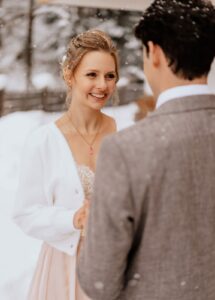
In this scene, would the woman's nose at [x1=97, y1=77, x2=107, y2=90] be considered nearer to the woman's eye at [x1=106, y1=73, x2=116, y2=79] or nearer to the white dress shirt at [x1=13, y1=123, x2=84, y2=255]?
the woman's eye at [x1=106, y1=73, x2=116, y2=79]

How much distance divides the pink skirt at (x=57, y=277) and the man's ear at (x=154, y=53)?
33.3 inches

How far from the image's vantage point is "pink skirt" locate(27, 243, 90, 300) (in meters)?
1.57

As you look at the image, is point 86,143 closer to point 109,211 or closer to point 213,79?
point 109,211

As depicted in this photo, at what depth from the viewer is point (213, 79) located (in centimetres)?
329

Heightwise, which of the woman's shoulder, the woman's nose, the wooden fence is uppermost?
the woman's nose

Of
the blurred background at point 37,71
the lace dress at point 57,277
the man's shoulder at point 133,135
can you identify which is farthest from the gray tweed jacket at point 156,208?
the blurred background at point 37,71

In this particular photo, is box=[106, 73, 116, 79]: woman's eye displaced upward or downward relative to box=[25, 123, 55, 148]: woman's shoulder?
upward

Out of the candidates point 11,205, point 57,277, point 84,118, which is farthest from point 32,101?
point 57,277

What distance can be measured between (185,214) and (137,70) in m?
2.59

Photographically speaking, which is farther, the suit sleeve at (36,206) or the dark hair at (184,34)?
the suit sleeve at (36,206)

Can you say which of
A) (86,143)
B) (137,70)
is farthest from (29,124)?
(86,143)

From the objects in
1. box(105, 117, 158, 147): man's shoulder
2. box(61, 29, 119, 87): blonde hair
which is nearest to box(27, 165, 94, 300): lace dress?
box(61, 29, 119, 87): blonde hair

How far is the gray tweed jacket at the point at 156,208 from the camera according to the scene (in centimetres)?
88

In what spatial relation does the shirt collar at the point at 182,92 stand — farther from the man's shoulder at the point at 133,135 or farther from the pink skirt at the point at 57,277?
the pink skirt at the point at 57,277
